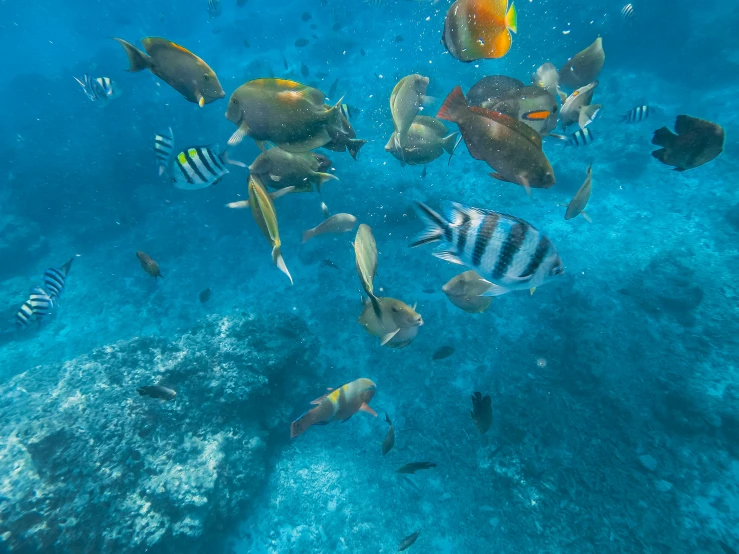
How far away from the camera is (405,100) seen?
10.6 ft

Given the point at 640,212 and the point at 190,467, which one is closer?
the point at 190,467

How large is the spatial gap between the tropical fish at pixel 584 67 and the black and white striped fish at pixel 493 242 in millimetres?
3896

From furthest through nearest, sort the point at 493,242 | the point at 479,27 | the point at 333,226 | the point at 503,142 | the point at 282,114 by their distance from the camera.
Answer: the point at 333,226
the point at 479,27
the point at 282,114
the point at 503,142
the point at 493,242

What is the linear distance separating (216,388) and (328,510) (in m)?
4.06

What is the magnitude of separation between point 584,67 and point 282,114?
4.33 meters

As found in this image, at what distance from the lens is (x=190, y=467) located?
734 cm

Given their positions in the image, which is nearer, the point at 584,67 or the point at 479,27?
the point at 479,27

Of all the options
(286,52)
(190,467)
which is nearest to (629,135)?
(190,467)

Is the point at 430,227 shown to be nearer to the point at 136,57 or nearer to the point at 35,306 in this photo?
the point at 136,57

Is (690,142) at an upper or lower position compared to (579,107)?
lower

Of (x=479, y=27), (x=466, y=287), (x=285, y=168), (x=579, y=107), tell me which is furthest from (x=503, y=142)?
(x=579, y=107)

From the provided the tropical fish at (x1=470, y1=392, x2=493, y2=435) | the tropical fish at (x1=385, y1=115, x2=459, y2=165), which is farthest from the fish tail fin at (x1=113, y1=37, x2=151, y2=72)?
the tropical fish at (x1=470, y1=392, x2=493, y2=435)

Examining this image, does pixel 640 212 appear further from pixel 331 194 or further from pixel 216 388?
pixel 216 388

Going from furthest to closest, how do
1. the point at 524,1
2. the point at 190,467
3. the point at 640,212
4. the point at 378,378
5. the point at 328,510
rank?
the point at 524,1
the point at 640,212
the point at 378,378
the point at 328,510
the point at 190,467
